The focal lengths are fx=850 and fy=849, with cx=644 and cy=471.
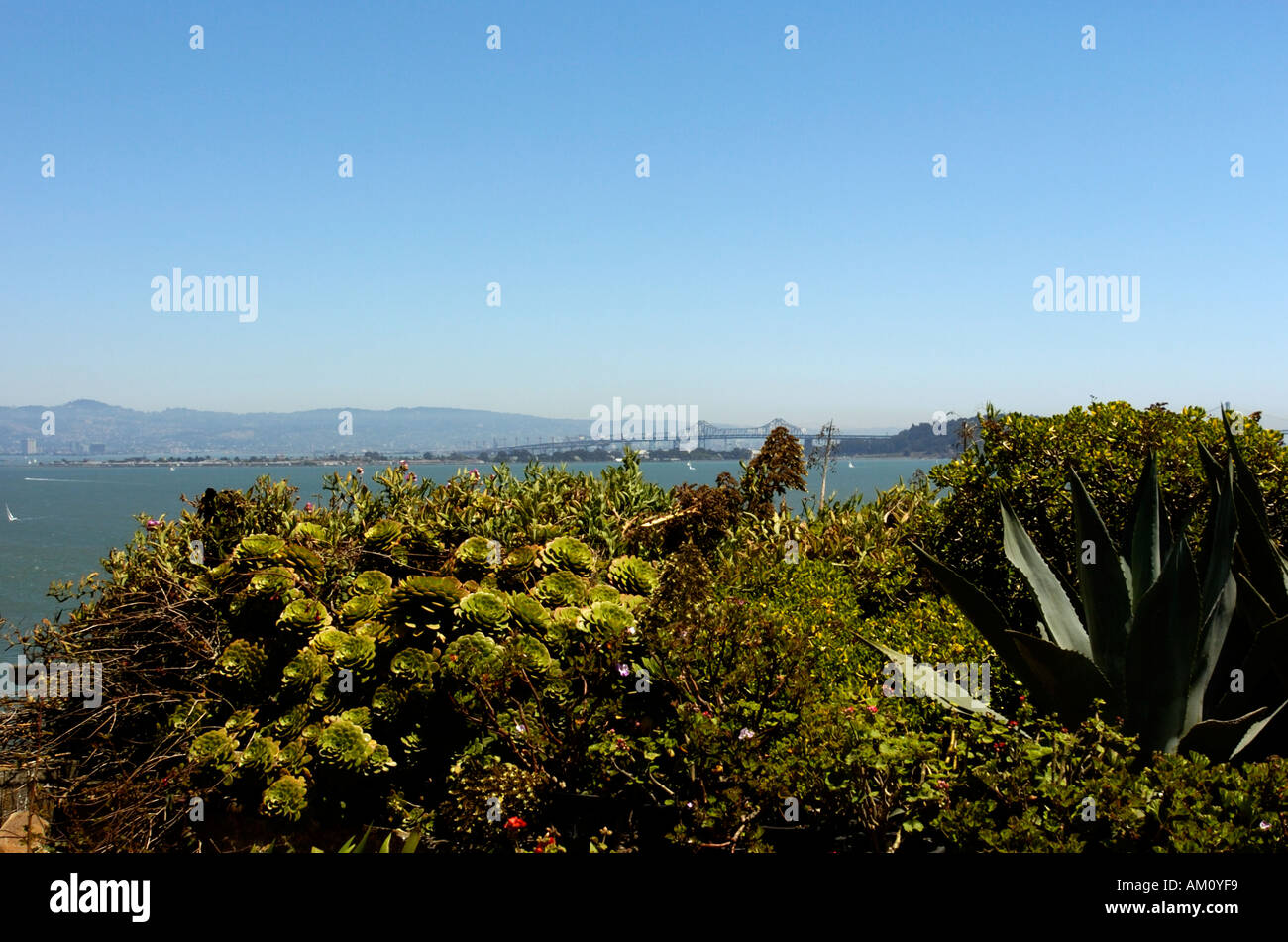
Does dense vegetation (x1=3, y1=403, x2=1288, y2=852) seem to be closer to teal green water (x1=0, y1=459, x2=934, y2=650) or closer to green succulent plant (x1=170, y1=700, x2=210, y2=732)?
green succulent plant (x1=170, y1=700, x2=210, y2=732)

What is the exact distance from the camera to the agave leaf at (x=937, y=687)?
3.52 m

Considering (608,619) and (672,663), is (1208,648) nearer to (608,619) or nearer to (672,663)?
(672,663)

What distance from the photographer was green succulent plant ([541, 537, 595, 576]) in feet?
18.7

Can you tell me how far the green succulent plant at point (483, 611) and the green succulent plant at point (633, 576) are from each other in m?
0.85

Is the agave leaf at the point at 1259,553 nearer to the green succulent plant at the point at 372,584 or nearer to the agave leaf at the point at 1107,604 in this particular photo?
the agave leaf at the point at 1107,604

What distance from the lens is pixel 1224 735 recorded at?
3168 millimetres

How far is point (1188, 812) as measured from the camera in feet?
7.96

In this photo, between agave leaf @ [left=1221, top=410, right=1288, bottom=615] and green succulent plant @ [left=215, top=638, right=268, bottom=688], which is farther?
green succulent plant @ [left=215, top=638, right=268, bottom=688]

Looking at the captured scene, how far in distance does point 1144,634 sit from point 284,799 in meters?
4.54

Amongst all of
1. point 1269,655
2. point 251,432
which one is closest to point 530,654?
point 1269,655

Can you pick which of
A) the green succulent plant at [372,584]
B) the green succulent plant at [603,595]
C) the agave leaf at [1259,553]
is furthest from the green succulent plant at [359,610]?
the agave leaf at [1259,553]

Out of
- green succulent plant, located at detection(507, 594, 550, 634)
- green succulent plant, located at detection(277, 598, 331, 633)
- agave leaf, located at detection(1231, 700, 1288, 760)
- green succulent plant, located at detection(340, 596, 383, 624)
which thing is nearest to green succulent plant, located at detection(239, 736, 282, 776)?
green succulent plant, located at detection(277, 598, 331, 633)
